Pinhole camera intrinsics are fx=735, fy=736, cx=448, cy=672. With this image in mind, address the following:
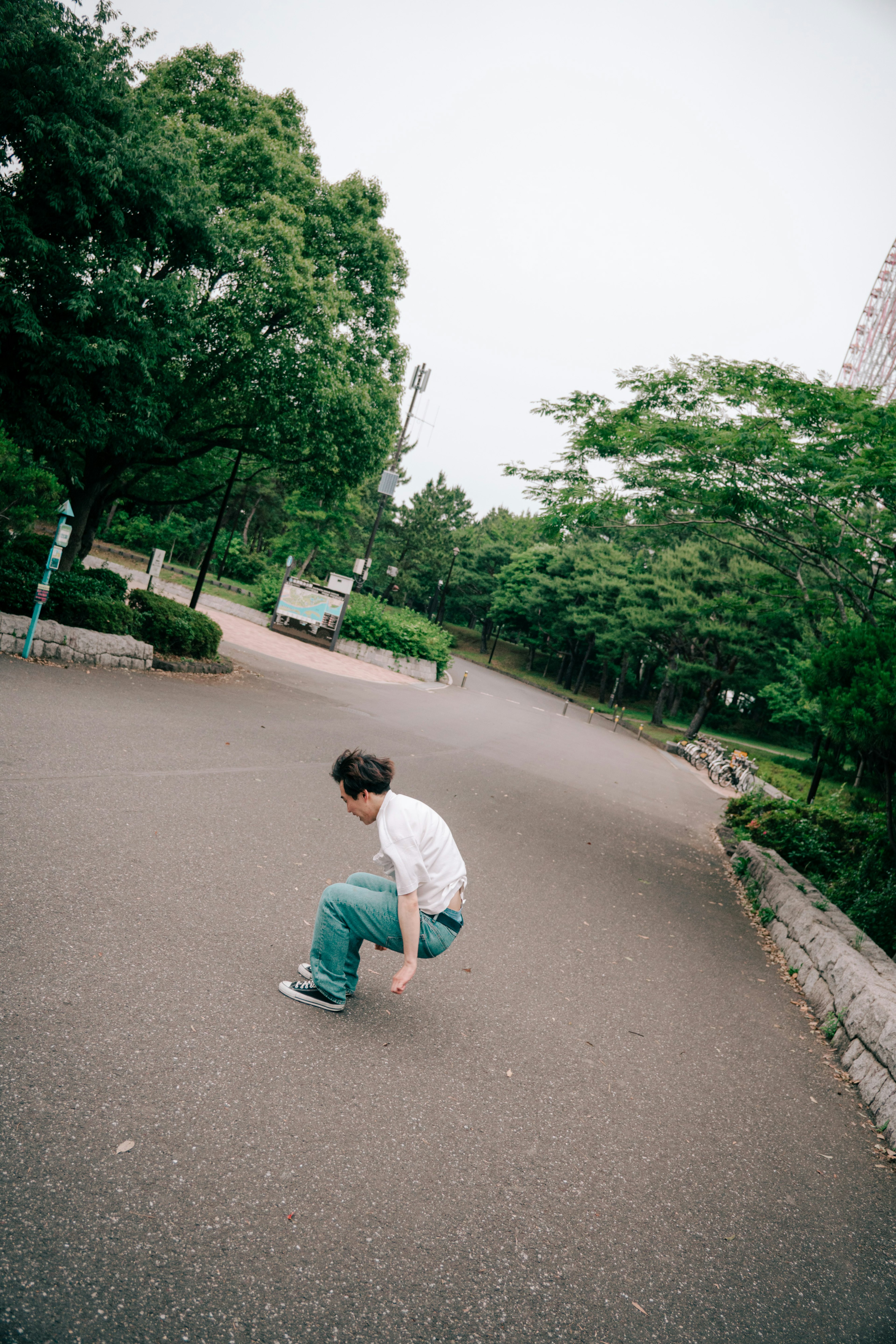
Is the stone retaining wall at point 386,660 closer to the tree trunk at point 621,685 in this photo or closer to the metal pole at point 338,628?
the metal pole at point 338,628

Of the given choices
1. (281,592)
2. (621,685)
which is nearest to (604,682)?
(621,685)

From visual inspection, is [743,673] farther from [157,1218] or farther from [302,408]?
[157,1218]

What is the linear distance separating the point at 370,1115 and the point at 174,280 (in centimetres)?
1194

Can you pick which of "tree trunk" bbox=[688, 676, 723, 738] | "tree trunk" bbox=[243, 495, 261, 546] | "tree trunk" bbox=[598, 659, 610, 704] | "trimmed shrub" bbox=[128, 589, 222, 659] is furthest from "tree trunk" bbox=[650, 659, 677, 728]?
"tree trunk" bbox=[243, 495, 261, 546]

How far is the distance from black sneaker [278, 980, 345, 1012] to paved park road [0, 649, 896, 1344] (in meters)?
0.08

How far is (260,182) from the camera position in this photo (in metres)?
14.4

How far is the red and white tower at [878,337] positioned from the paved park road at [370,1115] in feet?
169

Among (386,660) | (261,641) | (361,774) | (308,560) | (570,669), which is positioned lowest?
(261,641)

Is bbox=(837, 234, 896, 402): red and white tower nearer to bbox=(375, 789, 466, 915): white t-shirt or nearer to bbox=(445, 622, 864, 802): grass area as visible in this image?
bbox=(445, 622, 864, 802): grass area

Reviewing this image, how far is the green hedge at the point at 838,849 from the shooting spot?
25.5ft

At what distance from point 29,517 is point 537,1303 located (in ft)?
54.4

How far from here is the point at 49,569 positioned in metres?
9.29

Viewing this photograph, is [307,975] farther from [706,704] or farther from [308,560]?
[308,560]

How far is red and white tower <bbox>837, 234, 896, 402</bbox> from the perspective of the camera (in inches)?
1871
